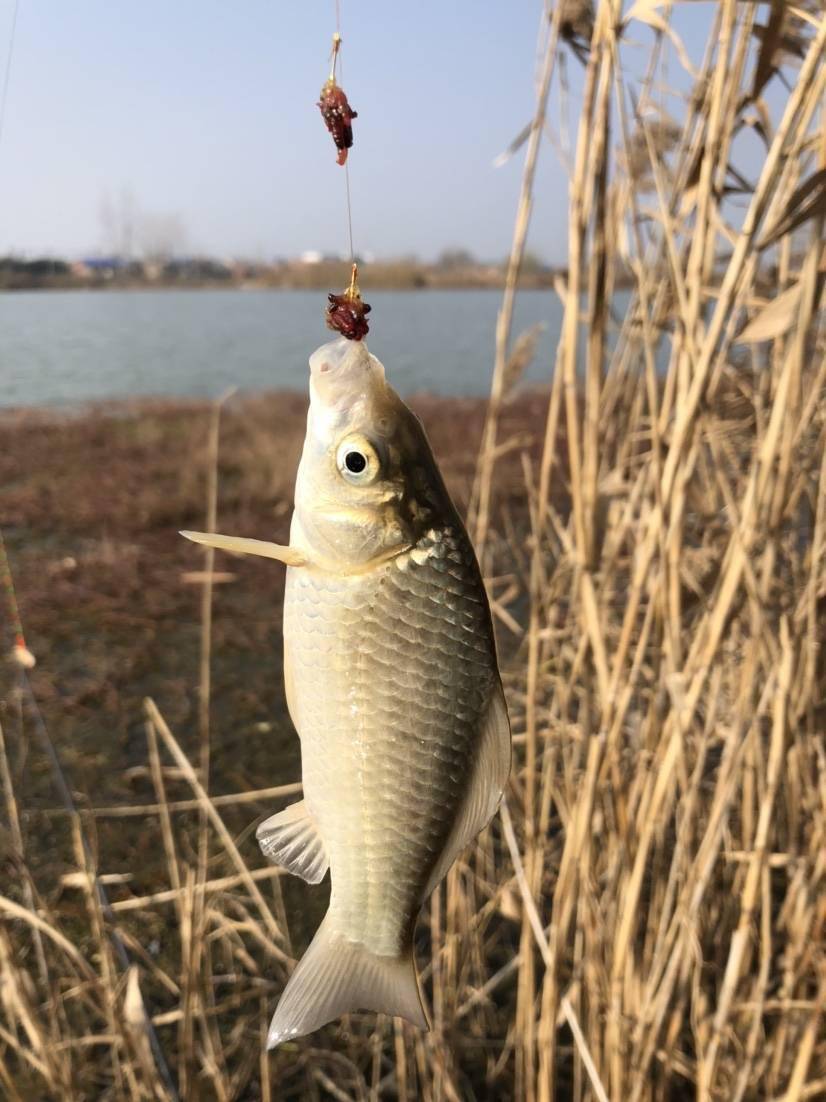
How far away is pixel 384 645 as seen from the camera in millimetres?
692

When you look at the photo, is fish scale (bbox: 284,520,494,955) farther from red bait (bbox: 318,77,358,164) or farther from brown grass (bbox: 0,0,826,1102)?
brown grass (bbox: 0,0,826,1102)

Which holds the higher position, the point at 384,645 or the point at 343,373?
the point at 343,373

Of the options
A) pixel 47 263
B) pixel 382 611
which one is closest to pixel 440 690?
pixel 382 611

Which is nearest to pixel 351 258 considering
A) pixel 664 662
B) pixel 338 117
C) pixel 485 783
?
pixel 338 117

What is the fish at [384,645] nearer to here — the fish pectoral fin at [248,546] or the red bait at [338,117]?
the fish pectoral fin at [248,546]

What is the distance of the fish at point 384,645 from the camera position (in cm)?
69

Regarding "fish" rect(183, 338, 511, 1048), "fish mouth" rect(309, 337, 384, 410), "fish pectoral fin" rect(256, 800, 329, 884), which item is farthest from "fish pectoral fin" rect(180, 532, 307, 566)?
"fish pectoral fin" rect(256, 800, 329, 884)

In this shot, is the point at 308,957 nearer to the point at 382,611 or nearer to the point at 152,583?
the point at 382,611

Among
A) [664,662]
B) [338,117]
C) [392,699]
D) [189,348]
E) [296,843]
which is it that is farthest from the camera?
[189,348]

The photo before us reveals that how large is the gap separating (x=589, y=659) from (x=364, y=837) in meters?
1.28

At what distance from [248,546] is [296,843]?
34 centimetres

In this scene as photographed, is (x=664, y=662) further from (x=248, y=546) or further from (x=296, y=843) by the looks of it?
(x=248, y=546)

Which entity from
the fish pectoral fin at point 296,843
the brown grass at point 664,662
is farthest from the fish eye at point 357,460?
the brown grass at point 664,662

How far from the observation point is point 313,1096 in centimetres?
210
